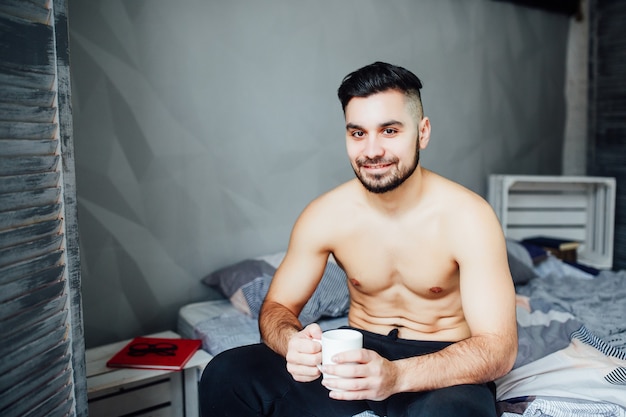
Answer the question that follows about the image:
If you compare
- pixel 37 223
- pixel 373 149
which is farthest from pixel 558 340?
pixel 37 223

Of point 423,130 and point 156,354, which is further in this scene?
point 156,354

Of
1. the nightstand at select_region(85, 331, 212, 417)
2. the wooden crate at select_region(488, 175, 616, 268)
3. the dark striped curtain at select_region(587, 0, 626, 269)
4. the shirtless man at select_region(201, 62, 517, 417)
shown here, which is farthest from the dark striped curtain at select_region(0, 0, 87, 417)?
the dark striped curtain at select_region(587, 0, 626, 269)

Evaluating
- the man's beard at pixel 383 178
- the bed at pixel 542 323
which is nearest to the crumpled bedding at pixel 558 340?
the bed at pixel 542 323

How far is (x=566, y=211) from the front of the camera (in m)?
3.58

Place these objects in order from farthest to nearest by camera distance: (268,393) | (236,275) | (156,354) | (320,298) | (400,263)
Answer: (236,275), (320,298), (156,354), (400,263), (268,393)

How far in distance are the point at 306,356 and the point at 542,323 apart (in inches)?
45.5

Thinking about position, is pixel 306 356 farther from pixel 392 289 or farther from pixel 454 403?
pixel 392 289

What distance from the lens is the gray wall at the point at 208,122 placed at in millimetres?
2178

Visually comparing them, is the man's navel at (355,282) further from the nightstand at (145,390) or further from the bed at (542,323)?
the nightstand at (145,390)

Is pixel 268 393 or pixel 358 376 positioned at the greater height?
pixel 358 376

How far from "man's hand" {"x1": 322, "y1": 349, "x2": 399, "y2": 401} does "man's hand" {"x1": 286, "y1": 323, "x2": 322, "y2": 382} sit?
0.08 metres

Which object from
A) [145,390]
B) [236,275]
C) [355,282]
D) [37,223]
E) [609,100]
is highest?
[609,100]

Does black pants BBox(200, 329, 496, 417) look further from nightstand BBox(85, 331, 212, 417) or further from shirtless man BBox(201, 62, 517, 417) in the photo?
nightstand BBox(85, 331, 212, 417)

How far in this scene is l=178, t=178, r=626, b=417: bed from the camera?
1.46 meters
